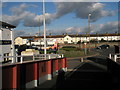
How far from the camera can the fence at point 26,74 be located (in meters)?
7.22

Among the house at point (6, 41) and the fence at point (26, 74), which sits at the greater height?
the house at point (6, 41)

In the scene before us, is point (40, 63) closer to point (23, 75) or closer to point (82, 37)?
point (23, 75)

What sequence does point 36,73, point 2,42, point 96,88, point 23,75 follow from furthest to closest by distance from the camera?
point 2,42
point 36,73
point 96,88
point 23,75

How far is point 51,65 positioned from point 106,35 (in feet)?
352

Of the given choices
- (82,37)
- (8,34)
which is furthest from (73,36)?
(8,34)

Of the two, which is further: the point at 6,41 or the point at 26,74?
the point at 6,41

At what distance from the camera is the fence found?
722 cm

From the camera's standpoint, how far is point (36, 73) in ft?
34.1

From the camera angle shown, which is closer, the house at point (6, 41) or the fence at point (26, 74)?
the fence at point (26, 74)

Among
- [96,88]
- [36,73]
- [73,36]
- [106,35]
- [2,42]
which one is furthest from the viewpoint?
[73,36]

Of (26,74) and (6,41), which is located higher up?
(6,41)

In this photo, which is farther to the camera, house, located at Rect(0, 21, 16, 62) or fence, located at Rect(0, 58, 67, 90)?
house, located at Rect(0, 21, 16, 62)

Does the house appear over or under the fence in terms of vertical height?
over

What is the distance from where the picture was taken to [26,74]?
903 cm
